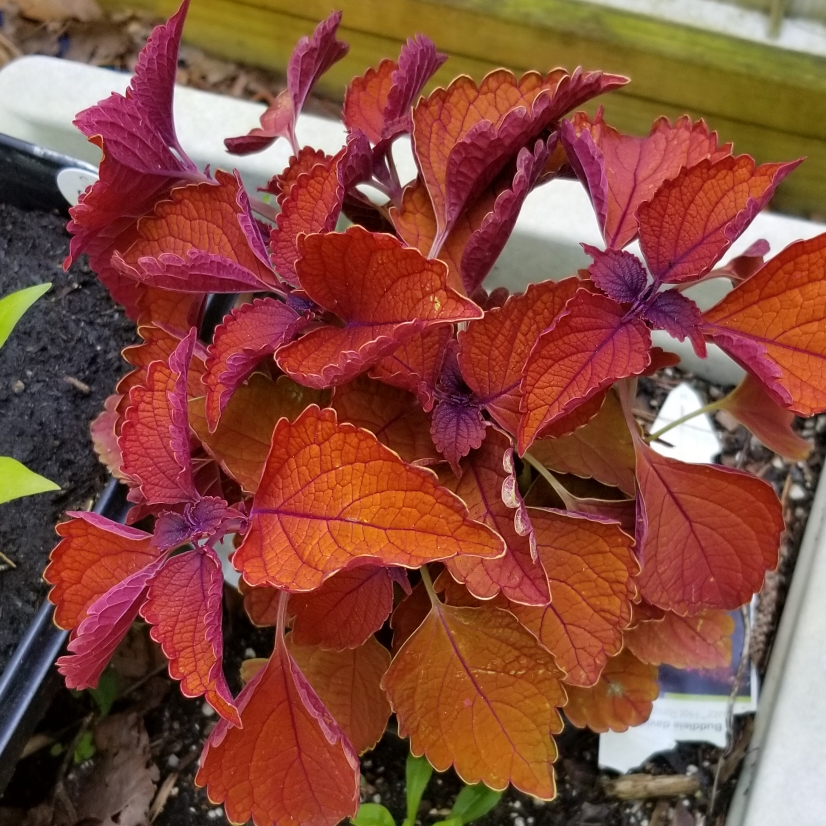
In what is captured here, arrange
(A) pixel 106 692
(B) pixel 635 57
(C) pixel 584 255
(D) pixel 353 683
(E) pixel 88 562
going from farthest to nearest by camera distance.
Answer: (B) pixel 635 57 → (C) pixel 584 255 → (A) pixel 106 692 → (D) pixel 353 683 → (E) pixel 88 562

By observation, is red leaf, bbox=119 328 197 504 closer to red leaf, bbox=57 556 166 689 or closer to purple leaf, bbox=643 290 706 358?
red leaf, bbox=57 556 166 689

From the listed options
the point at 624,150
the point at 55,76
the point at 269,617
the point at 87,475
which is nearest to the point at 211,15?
the point at 55,76

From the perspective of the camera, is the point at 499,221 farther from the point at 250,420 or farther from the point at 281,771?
the point at 281,771

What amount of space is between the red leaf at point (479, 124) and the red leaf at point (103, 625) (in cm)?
30

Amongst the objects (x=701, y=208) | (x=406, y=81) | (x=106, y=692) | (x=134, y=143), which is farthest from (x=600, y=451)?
(x=106, y=692)

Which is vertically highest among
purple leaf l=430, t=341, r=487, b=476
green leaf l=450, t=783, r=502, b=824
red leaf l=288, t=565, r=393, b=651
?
purple leaf l=430, t=341, r=487, b=476

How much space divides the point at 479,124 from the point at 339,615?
0.36 metres

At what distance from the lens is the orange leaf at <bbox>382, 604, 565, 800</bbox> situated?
601 millimetres

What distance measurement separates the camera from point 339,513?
458 mm

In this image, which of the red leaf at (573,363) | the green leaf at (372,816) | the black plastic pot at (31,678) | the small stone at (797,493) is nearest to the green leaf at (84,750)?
the black plastic pot at (31,678)

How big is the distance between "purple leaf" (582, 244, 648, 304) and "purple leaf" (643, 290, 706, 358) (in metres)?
0.01

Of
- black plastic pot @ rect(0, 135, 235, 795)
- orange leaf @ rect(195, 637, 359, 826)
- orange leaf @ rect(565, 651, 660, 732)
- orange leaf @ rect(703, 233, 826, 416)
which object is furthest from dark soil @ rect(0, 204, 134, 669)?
orange leaf @ rect(703, 233, 826, 416)

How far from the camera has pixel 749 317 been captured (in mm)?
Answer: 533

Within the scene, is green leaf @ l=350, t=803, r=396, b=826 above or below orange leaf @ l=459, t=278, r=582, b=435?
below
